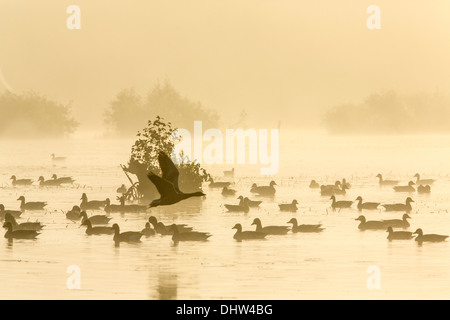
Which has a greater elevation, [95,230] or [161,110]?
[161,110]

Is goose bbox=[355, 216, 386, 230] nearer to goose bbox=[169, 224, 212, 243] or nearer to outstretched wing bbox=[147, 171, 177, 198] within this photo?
goose bbox=[169, 224, 212, 243]

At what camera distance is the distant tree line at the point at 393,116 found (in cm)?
16538

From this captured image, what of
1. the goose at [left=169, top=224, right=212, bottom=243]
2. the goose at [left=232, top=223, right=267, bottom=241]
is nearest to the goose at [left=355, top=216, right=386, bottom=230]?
the goose at [left=232, top=223, right=267, bottom=241]

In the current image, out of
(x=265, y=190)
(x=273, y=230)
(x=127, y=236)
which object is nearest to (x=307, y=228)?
(x=273, y=230)

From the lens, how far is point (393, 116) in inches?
6481

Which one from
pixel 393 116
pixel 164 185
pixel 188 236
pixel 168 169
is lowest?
pixel 188 236

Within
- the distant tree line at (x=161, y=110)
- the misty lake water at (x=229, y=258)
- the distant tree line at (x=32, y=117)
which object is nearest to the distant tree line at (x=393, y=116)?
the distant tree line at (x=161, y=110)

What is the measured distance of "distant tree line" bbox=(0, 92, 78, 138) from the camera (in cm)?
14500

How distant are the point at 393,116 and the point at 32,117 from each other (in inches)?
2214

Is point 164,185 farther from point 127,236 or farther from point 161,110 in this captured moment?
point 161,110

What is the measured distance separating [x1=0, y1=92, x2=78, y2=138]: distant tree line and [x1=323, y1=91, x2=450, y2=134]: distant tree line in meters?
43.6

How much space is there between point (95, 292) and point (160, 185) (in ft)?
9.27

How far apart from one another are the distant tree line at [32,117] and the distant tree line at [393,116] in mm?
43560

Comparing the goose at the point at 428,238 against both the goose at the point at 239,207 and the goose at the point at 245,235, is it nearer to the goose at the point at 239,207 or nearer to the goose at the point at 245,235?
the goose at the point at 245,235
